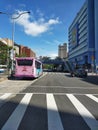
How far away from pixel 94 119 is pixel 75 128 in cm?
126

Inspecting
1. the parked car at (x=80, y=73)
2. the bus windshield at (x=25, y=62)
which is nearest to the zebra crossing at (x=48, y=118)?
the bus windshield at (x=25, y=62)

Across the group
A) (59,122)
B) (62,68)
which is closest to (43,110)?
(59,122)

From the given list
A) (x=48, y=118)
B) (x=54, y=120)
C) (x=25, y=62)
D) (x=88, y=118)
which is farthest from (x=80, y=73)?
(x=54, y=120)

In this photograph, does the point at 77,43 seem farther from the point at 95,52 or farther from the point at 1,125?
the point at 1,125

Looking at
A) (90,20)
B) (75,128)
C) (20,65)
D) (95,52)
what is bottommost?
(75,128)

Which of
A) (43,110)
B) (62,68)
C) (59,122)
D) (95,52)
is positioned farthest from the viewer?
(62,68)

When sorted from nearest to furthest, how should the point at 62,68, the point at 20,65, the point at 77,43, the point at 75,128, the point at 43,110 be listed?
the point at 75,128 < the point at 43,110 < the point at 20,65 < the point at 62,68 < the point at 77,43

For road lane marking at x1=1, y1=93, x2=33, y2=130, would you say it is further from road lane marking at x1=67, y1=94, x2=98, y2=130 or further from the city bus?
the city bus

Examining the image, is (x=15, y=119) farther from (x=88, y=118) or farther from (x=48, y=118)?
(x=88, y=118)

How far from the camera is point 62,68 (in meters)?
115

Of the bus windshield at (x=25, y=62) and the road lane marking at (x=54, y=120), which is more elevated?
Result: the bus windshield at (x=25, y=62)

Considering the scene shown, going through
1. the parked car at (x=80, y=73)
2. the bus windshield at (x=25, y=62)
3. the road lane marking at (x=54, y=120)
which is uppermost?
the bus windshield at (x=25, y=62)

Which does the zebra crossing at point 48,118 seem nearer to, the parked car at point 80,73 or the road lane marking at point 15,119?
the road lane marking at point 15,119

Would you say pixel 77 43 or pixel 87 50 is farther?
pixel 77 43
